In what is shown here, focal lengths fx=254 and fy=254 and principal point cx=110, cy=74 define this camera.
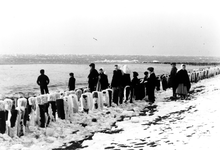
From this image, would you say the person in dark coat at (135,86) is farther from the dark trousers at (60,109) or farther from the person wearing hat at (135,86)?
the dark trousers at (60,109)

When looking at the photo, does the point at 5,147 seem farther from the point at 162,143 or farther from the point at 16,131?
the point at 162,143

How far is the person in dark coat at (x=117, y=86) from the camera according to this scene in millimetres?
10750

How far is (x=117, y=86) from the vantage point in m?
11.4

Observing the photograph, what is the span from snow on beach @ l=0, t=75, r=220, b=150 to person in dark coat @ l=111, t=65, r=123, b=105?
5.04ft

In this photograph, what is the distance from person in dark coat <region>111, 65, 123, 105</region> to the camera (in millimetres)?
10750

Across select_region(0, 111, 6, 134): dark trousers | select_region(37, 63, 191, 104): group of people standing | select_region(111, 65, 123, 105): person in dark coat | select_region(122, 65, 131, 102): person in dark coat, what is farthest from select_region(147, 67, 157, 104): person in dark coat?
select_region(0, 111, 6, 134): dark trousers

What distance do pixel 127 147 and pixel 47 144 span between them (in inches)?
81.8

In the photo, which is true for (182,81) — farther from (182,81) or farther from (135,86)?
(135,86)

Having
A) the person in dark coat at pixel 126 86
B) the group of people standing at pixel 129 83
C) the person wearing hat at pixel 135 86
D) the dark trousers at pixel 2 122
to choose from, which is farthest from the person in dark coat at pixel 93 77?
the dark trousers at pixel 2 122

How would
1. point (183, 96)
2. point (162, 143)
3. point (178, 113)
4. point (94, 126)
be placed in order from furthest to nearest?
point (183, 96), point (178, 113), point (94, 126), point (162, 143)

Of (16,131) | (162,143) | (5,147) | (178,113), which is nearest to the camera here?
(162,143)

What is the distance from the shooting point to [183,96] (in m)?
11.9

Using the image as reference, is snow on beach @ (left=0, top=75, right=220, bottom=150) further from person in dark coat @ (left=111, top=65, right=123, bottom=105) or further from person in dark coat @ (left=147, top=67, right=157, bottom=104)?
person in dark coat @ (left=147, top=67, right=157, bottom=104)

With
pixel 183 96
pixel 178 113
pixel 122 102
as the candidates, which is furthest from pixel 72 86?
pixel 178 113
